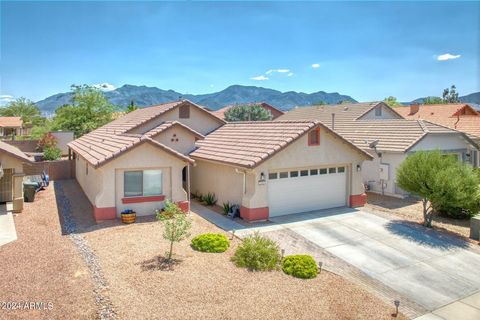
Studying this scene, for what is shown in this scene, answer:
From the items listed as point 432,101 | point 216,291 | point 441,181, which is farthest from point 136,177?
point 432,101

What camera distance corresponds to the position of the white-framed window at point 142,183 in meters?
17.0

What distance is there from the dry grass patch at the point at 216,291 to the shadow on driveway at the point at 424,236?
5.80 m

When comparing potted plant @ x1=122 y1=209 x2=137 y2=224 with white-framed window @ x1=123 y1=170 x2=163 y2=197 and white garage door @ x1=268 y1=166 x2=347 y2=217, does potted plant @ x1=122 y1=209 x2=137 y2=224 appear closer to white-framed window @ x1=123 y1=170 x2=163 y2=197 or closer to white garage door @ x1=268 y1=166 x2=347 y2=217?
white-framed window @ x1=123 y1=170 x2=163 y2=197

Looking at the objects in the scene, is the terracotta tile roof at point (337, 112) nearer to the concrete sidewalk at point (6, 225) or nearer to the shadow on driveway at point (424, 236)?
the shadow on driveway at point (424, 236)

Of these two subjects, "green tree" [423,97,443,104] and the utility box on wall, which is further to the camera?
"green tree" [423,97,443,104]

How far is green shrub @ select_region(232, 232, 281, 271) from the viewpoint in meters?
11.7

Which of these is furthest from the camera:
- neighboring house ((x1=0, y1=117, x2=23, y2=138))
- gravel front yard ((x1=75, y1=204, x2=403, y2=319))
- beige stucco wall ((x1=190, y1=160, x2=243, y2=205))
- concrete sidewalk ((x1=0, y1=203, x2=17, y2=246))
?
neighboring house ((x1=0, y1=117, x2=23, y2=138))

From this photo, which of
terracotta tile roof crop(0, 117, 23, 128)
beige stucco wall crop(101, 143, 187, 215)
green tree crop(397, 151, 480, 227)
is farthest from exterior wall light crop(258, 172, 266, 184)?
terracotta tile roof crop(0, 117, 23, 128)

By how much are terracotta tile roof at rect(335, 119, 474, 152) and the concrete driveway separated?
6771 millimetres

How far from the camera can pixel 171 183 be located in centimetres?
1778

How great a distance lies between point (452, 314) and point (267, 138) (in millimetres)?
11198

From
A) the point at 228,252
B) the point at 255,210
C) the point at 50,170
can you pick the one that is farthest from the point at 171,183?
the point at 50,170

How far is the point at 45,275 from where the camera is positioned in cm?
1067

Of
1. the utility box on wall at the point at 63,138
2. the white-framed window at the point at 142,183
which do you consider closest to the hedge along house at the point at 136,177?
the white-framed window at the point at 142,183
